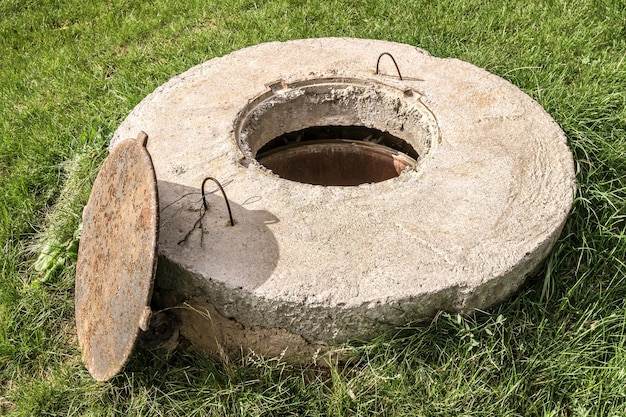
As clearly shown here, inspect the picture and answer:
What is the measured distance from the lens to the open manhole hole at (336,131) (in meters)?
3.17

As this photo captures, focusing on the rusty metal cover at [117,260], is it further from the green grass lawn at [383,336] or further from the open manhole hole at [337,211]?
the green grass lawn at [383,336]

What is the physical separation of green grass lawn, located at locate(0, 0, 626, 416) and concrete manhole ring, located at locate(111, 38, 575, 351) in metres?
0.18

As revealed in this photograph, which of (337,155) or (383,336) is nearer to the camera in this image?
(383,336)

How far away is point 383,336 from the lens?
231 cm

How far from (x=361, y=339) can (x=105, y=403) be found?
1.08 meters

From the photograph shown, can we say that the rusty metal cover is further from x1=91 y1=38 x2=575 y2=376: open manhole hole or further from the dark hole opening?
the dark hole opening

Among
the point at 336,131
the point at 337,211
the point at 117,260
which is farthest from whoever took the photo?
the point at 336,131

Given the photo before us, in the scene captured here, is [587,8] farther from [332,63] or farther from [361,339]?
[361,339]

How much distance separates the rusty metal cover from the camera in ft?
6.81

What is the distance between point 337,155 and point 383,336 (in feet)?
5.12

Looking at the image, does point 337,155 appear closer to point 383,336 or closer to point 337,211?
point 337,211

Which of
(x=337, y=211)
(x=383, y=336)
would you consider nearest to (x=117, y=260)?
(x=337, y=211)

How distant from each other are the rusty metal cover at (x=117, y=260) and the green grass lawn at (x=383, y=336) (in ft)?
0.86

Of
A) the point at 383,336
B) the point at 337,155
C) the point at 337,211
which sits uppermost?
the point at 337,211
